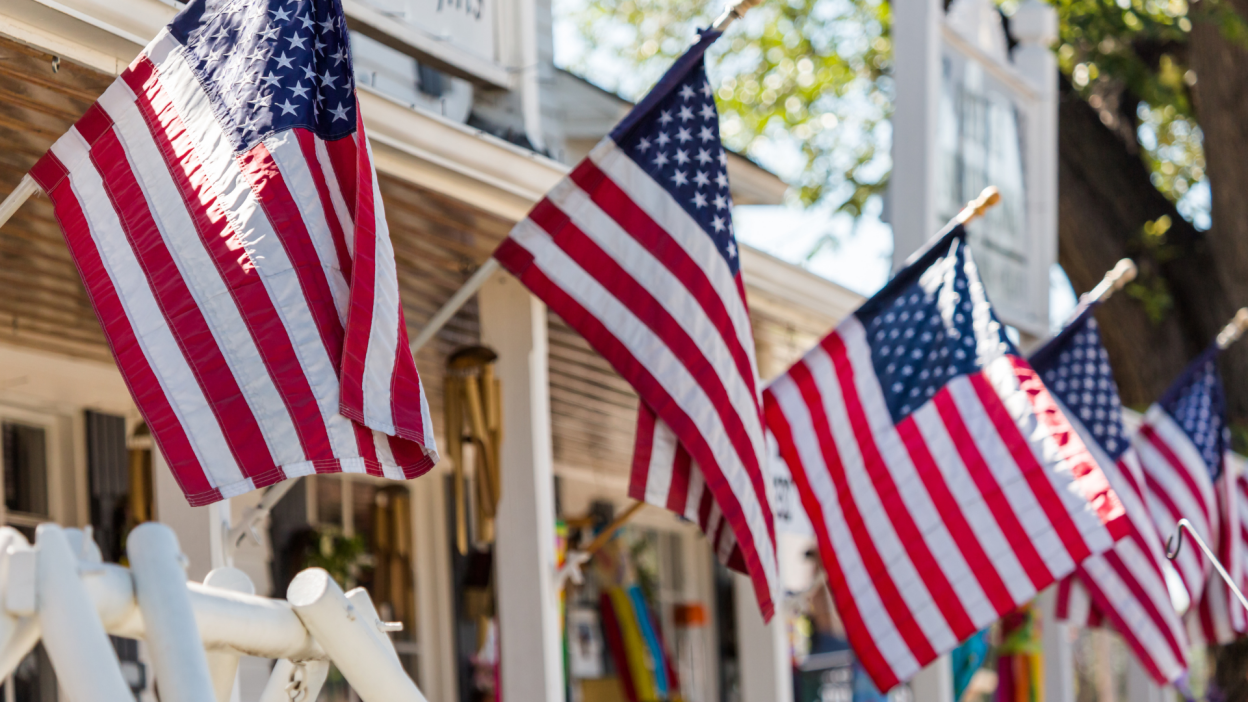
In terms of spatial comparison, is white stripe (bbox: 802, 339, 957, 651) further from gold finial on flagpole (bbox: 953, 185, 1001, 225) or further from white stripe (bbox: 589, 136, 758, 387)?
white stripe (bbox: 589, 136, 758, 387)

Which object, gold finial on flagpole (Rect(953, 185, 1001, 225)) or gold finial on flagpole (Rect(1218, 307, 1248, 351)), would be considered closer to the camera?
gold finial on flagpole (Rect(953, 185, 1001, 225))

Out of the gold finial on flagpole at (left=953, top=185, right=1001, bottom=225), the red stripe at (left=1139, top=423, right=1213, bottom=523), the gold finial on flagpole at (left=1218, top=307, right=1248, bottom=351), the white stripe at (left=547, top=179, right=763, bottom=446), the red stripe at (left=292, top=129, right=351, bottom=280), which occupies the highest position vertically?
the gold finial on flagpole at (left=1218, top=307, right=1248, bottom=351)

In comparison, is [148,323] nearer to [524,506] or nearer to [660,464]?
[660,464]

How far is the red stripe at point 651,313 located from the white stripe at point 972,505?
1249 millimetres

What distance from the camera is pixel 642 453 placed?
5.49 m

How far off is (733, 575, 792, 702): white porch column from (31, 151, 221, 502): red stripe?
4347mm

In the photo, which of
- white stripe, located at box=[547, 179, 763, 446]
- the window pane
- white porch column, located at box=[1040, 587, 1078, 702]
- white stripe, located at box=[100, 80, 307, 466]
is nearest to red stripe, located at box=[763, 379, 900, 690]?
white stripe, located at box=[547, 179, 763, 446]

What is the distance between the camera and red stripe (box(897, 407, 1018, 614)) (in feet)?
20.7

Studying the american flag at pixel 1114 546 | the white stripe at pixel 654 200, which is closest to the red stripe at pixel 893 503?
the white stripe at pixel 654 200

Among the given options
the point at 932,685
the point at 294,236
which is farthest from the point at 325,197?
the point at 932,685

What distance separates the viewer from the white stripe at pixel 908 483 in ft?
20.9

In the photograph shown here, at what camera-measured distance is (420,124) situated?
5363mm

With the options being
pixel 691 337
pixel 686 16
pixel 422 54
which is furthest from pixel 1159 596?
pixel 686 16

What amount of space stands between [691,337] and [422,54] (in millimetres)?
1564
